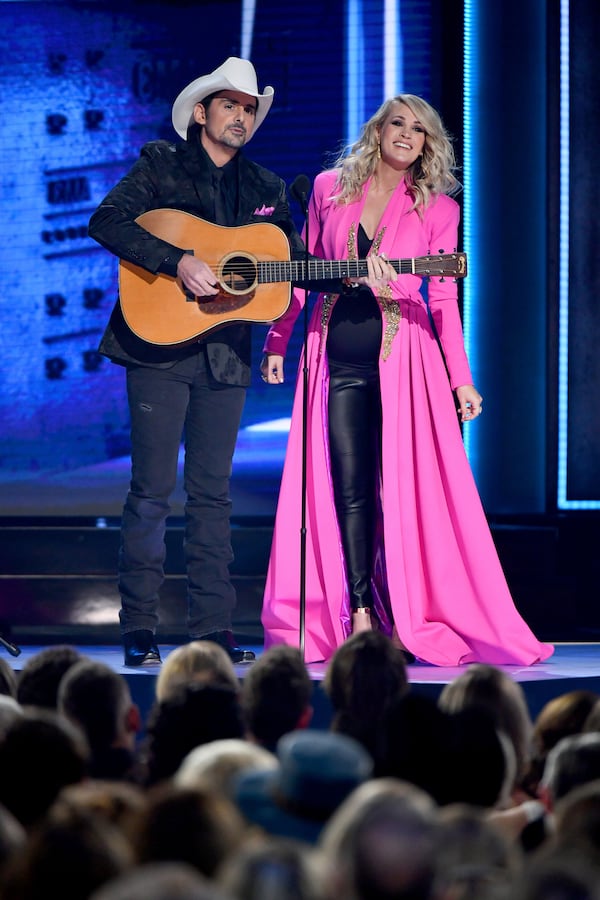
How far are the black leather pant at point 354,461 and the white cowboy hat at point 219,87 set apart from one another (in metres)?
0.90

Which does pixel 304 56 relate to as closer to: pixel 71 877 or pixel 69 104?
pixel 69 104

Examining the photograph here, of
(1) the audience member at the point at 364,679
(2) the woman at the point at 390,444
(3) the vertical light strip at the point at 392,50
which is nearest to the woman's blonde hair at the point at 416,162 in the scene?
(2) the woman at the point at 390,444

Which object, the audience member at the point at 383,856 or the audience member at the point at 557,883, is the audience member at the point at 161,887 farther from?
the audience member at the point at 557,883

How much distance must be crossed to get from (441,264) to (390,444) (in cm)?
66

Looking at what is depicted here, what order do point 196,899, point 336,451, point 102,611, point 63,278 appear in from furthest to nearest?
point 63,278
point 102,611
point 336,451
point 196,899

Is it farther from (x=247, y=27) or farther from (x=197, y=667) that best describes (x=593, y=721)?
(x=247, y=27)

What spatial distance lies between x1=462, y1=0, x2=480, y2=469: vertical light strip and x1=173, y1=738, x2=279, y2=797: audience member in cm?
391

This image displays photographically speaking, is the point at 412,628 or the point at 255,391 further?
the point at 255,391

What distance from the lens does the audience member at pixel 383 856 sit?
138 cm

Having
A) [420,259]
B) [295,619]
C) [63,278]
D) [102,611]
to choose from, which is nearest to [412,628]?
[295,619]

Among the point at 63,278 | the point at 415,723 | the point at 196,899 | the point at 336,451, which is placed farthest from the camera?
the point at 63,278

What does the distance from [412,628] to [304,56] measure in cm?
266

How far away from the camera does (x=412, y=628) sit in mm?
4527

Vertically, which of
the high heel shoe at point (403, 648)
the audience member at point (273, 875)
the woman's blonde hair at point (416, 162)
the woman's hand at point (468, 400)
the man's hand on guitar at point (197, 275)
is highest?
the woman's blonde hair at point (416, 162)
